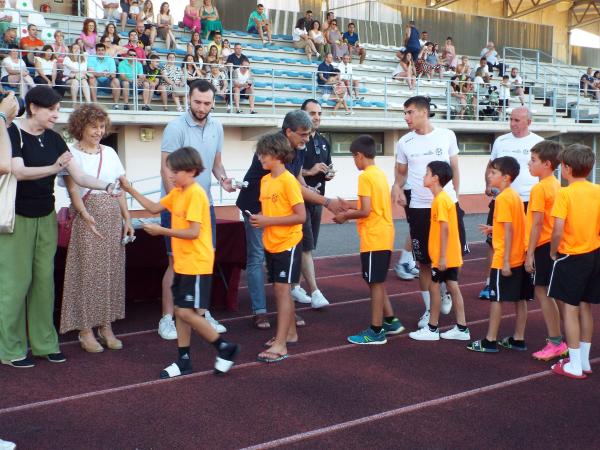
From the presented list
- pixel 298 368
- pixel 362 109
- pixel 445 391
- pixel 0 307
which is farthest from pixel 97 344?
pixel 362 109

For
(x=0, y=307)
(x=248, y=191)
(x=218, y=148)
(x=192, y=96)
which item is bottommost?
(x=0, y=307)

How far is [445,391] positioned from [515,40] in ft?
91.8

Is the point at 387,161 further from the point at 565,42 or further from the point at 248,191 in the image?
the point at 565,42

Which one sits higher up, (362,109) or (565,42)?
(565,42)

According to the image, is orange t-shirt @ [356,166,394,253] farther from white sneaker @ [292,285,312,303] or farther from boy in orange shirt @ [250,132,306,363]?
white sneaker @ [292,285,312,303]

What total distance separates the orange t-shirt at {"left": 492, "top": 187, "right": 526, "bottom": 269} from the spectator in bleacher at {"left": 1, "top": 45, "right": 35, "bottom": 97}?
10.2m

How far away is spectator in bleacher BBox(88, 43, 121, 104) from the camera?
1405 centimetres

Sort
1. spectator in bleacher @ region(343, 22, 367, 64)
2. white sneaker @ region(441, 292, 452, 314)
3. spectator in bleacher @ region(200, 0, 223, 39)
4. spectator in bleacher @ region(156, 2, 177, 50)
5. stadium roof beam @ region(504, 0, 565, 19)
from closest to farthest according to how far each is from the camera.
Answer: white sneaker @ region(441, 292, 452, 314), spectator in bleacher @ region(156, 2, 177, 50), spectator in bleacher @ region(200, 0, 223, 39), spectator in bleacher @ region(343, 22, 367, 64), stadium roof beam @ region(504, 0, 565, 19)

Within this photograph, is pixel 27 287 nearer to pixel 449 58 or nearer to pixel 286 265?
pixel 286 265

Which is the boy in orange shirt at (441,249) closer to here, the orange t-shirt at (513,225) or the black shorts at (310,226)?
the orange t-shirt at (513,225)

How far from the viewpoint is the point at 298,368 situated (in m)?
5.04

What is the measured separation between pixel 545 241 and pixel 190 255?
272 centimetres

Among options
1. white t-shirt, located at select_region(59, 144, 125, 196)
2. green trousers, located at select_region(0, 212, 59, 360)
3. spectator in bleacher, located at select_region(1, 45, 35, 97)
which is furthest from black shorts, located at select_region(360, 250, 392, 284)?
spectator in bleacher, located at select_region(1, 45, 35, 97)

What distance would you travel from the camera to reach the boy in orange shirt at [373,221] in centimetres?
550
